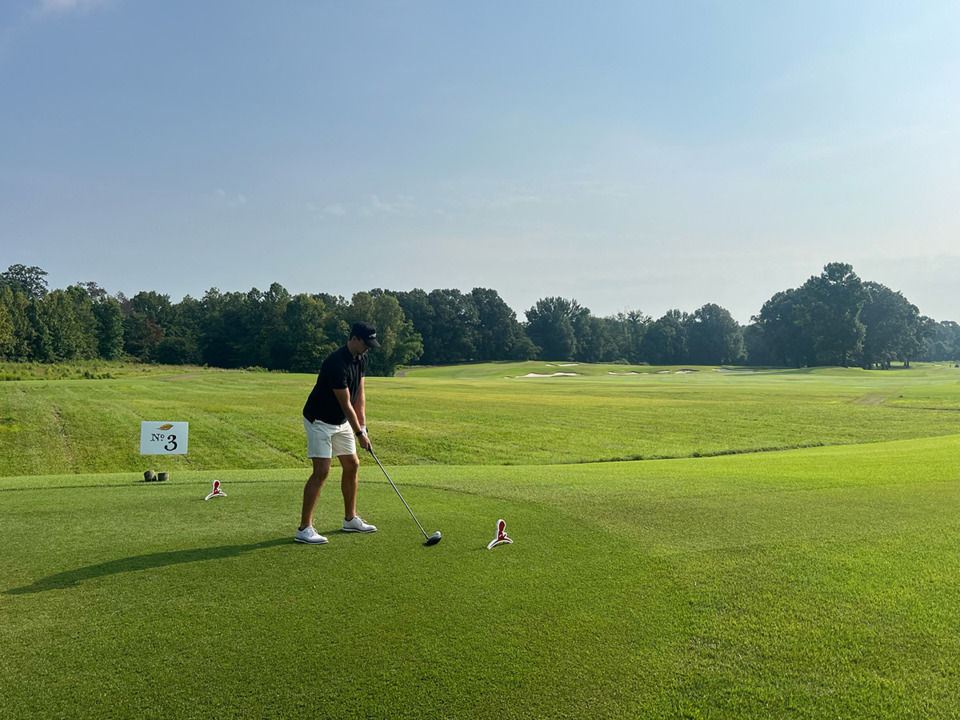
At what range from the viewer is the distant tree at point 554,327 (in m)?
130

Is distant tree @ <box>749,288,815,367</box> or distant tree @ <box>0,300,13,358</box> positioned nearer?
distant tree @ <box>0,300,13,358</box>

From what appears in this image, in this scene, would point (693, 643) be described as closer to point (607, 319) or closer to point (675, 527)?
point (675, 527)

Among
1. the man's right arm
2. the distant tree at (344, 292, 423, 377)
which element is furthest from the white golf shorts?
the distant tree at (344, 292, 423, 377)

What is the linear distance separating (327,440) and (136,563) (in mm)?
2139

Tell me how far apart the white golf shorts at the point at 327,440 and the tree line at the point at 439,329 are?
57494 mm

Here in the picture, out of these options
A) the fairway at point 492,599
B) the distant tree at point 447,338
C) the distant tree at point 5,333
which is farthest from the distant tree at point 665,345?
the fairway at point 492,599

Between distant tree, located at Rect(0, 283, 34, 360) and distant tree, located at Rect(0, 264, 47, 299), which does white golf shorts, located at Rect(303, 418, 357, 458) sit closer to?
distant tree, located at Rect(0, 283, 34, 360)

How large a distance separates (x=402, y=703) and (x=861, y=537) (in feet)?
18.2

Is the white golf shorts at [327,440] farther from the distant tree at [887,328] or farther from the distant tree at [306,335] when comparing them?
the distant tree at [887,328]

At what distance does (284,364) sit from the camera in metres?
91.6

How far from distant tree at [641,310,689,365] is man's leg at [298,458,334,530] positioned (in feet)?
441

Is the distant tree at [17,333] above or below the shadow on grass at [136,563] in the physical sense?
above

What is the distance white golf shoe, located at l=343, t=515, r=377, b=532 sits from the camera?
6867mm

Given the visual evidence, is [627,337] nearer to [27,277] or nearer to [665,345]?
[665,345]
